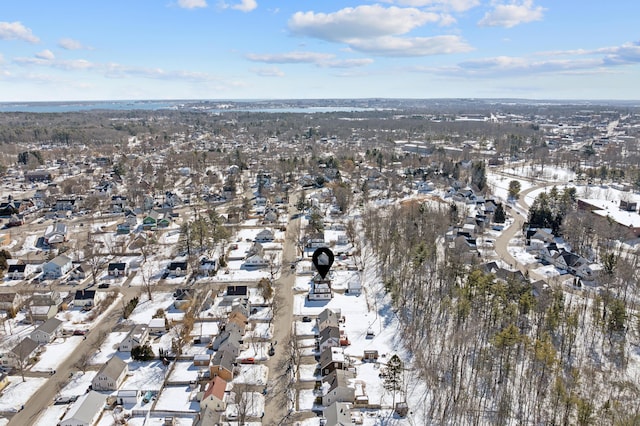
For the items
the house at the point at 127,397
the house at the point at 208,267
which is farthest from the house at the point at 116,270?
the house at the point at 127,397

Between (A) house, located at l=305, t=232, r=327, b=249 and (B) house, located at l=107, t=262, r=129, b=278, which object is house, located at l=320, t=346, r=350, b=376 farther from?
(B) house, located at l=107, t=262, r=129, b=278

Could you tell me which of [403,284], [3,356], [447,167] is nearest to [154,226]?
[3,356]

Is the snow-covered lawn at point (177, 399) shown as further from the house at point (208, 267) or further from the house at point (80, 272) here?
the house at point (80, 272)

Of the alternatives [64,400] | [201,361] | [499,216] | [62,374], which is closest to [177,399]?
[201,361]

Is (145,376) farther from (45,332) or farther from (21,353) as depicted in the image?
(45,332)

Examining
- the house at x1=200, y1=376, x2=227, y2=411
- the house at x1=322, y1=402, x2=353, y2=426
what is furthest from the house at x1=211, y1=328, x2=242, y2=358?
the house at x1=322, y1=402, x2=353, y2=426

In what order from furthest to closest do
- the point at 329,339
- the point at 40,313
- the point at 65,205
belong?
the point at 65,205, the point at 40,313, the point at 329,339
